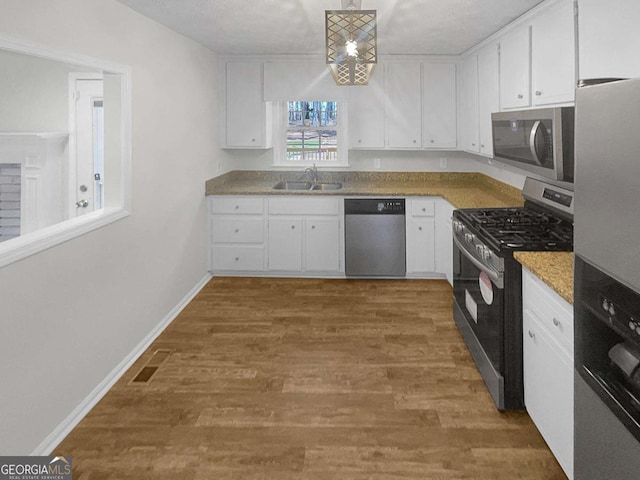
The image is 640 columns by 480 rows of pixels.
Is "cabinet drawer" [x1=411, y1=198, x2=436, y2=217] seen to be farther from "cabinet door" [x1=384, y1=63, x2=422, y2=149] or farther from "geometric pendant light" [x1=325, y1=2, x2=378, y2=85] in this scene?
"geometric pendant light" [x1=325, y1=2, x2=378, y2=85]

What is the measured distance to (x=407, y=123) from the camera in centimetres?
532

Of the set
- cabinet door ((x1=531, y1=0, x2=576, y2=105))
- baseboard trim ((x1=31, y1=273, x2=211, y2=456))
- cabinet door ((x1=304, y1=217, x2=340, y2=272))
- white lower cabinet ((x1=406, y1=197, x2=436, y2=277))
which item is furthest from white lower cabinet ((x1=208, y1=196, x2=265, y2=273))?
cabinet door ((x1=531, y1=0, x2=576, y2=105))

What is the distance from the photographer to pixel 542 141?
2.55 m

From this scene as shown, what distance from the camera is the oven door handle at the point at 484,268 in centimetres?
255

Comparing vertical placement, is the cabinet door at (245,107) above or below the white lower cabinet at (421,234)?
above

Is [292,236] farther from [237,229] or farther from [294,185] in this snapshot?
[294,185]

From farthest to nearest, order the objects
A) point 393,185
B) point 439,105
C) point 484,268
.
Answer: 1. point 393,185
2. point 439,105
3. point 484,268

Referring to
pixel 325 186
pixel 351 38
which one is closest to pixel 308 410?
pixel 351 38

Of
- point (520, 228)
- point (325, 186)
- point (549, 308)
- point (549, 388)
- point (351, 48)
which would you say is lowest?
point (549, 388)

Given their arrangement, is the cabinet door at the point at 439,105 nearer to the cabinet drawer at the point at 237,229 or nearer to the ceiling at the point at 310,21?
the ceiling at the point at 310,21

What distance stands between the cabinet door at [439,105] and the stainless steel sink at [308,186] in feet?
3.60

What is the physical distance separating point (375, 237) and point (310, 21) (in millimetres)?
2192

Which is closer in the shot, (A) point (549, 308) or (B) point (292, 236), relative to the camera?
(A) point (549, 308)

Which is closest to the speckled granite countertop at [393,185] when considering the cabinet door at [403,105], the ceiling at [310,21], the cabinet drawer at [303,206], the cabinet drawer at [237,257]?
the cabinet drawer at [303,206]
